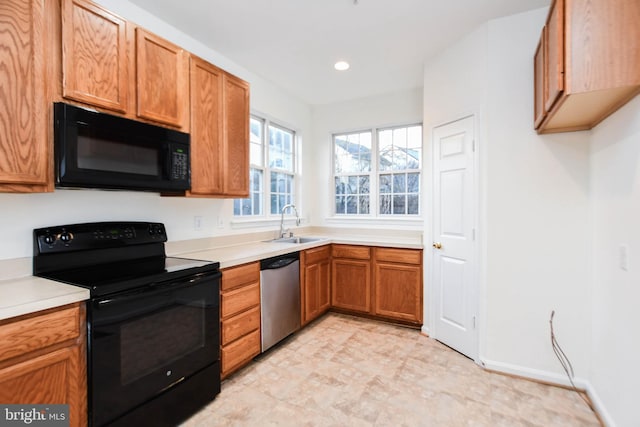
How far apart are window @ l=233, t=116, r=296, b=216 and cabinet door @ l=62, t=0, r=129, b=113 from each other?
152 cm

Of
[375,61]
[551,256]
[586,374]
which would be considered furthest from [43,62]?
[586,374]

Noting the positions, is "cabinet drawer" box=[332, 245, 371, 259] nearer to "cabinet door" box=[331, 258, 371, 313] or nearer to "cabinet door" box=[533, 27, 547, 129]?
"cabinet door" box=[331, 258, 371, 313]

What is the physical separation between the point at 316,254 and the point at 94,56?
8.02ft

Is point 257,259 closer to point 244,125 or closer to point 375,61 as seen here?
point 244,125

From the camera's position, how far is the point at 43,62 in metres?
1.52

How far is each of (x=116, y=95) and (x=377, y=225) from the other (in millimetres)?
3059

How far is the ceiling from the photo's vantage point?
2230mm

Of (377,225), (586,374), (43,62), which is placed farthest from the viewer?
(377,225)

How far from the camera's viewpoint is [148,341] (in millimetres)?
1643

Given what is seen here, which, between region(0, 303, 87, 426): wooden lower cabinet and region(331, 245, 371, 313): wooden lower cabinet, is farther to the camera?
region(331, 245, 371, 313): wooden lower cabinet

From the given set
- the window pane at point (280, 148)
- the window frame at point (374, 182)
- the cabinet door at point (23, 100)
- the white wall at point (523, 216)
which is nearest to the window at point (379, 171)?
the window frame at point (374, 182)

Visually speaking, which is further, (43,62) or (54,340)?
(43,62)

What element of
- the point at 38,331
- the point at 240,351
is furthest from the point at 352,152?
the point at 38,331

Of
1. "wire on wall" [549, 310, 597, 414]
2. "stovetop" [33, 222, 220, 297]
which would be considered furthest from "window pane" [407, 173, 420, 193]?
"stovetop" [33, 222, 220, 297]
